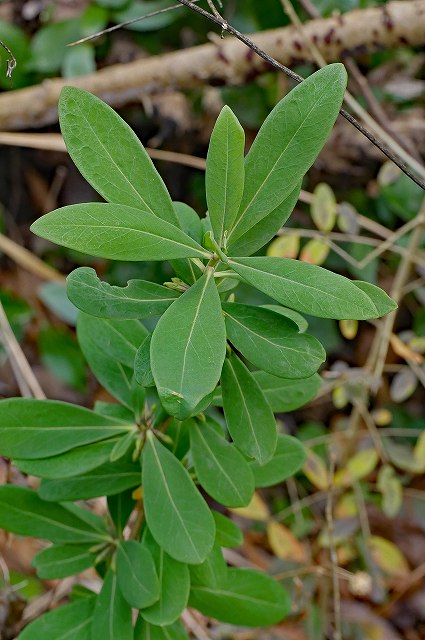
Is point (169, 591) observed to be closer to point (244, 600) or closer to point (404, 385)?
point (244, 600)

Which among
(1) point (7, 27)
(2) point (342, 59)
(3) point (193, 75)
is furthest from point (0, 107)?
(2) point (342, 59)

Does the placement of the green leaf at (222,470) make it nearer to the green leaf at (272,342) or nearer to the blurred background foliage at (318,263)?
the green leaf at (272,342)

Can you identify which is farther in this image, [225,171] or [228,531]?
[228,531]

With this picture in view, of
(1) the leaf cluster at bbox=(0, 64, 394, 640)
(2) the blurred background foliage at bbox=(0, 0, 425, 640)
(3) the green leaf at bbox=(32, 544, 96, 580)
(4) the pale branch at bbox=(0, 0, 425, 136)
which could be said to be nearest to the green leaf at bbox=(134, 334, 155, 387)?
(1) the leaf cluster at bbox=(0, 64, 394, 640)

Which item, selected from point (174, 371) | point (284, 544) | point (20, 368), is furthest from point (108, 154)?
point (284, 544)

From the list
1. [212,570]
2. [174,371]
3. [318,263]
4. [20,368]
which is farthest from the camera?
[318,263]

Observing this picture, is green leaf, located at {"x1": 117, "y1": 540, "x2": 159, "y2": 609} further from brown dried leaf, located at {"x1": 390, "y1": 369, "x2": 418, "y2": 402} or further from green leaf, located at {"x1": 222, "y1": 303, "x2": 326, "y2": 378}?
brown dried leaf, located at {"x1": 390, "y1": 369, "x2": 418, "y2": 402}

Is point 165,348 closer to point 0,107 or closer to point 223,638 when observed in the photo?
point 223,638

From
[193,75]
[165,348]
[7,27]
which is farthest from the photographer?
[7,27]
